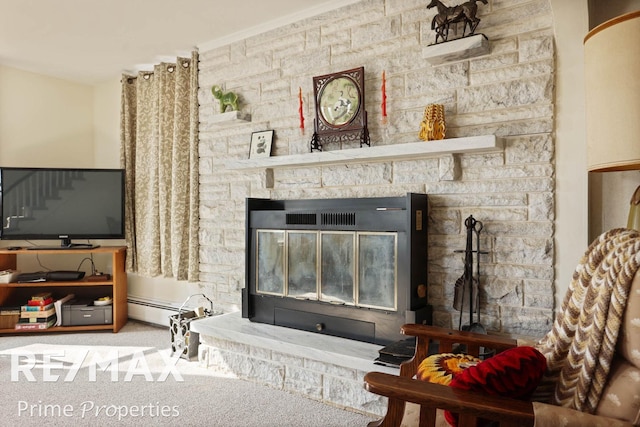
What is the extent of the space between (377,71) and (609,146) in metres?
1.71

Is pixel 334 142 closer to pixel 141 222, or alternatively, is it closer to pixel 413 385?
pixel 413 385

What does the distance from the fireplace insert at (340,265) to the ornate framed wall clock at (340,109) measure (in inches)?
15.2

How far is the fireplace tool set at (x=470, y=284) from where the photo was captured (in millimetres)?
2338

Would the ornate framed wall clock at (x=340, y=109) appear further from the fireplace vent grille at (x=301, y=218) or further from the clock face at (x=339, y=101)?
the fireplace vent grille at (x=301, y=218)

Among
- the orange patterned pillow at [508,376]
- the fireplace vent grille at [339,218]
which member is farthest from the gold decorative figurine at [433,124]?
the orange patterned pillow at [508,376]

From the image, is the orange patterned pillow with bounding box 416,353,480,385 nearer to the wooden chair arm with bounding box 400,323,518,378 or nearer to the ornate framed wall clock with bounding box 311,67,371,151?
the wooden chair arm with bounding box 400,323,518,378

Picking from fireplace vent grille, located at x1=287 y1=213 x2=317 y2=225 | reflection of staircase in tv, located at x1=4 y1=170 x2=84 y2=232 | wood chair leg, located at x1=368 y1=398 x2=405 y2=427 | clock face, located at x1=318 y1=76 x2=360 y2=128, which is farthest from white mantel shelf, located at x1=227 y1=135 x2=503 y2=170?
reflection of staircase in tv, located at x1=4 y1=170 x2=84 y2=232

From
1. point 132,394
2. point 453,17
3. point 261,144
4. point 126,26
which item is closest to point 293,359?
point 132,394

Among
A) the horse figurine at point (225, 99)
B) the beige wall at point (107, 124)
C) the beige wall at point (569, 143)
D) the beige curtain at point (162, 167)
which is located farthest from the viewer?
the beige wall at point (107, 124)

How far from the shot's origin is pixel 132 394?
2631 millimetres

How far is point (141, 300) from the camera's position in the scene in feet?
14.6

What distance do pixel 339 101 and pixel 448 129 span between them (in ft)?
2.34

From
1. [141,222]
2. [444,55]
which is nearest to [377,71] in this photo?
[444,55]

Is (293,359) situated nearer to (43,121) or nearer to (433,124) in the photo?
(433,124)
